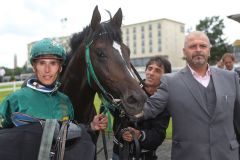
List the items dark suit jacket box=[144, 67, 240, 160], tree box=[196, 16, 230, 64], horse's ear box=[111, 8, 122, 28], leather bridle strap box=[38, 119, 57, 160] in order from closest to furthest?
leather bridle strap box=[38, 119, 57, 160], dark suit jacket box=[144, 67, 240, 160], horse's ear box=[111, 8, 122, 28], tree box=[196, 16, 230, 64]

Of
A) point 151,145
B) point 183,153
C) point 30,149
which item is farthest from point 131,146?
point 30,149

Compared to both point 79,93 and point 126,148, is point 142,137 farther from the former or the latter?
point 79,93

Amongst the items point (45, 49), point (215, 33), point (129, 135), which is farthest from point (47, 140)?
point (215, 33)

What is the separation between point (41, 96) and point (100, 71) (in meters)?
0.80

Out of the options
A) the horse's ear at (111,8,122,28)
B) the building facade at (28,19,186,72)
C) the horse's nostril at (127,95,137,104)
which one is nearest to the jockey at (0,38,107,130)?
the horse's nostril at (127,95,137,104)

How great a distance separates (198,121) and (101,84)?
95 centimetres

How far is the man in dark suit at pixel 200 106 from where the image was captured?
2.52 meters

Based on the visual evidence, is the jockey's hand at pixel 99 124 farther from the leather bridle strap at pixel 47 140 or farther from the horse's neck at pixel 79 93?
the leather bridle strap at pixel 47 140

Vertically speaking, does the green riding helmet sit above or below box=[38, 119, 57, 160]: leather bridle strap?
above

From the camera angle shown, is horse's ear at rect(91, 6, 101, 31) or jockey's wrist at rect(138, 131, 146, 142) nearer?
jockey's wrist at rect(138, 131, 146, 142)

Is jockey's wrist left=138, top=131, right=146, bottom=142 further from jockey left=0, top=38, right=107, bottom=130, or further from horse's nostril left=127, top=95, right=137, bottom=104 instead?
jockey left=0, top=38, right=107, bottom=130

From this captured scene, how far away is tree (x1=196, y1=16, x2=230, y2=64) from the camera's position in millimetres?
46037

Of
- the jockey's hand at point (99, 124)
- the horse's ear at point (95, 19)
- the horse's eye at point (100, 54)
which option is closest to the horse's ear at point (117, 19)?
the horse's ear at point (95, 19)

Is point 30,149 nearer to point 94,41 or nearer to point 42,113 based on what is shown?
point 42,113
